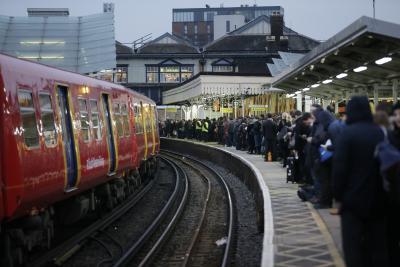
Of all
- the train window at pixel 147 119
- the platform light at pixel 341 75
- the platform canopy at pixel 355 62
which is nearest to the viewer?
the platform canopy at pixel 355 62

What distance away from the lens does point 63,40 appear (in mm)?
56844

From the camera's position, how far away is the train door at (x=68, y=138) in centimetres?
1113

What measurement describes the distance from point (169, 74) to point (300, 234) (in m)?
59.0

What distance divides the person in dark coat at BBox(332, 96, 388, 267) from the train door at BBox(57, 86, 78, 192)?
6.04 m

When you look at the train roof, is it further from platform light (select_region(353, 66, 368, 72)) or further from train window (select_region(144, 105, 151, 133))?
train window (select_region(144, 105, 151, 133))

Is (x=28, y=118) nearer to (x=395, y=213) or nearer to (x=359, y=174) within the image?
(x=359, y=174)

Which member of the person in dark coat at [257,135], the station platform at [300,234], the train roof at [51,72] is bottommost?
the station platform at [300,234]

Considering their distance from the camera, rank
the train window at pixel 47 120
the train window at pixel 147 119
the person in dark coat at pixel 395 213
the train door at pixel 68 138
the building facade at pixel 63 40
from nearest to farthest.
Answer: the person in dark coat at pixel 395 213 < the train window at pixel 47 120 < the train door at pixel 68 138 < the train window at pixel 147 119 < the building facade at pixel 63 40

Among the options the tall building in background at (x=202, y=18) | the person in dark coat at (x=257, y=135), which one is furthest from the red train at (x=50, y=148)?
the tall building in background at (x=202, y=18)

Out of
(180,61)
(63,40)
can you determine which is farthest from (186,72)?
(63,40)

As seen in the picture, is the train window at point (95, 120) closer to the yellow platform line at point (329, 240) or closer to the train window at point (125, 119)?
the train window at point (125, 119)

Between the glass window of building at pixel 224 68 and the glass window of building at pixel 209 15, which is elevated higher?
the glass window of building at pixel 209 15

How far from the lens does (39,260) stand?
10.4 m

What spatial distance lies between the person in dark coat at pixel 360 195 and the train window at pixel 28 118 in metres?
4.47
